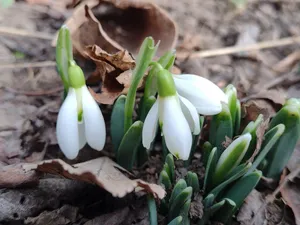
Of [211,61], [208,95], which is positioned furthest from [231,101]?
[211,61]

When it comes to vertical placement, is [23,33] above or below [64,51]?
below

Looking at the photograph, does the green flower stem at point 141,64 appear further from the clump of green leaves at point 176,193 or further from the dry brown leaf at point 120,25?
the dry brown leaf at point 120,25

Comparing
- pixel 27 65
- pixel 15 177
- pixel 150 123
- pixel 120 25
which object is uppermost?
pixel 150 123

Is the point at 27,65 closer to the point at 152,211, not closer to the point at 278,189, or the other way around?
the point at 152,211

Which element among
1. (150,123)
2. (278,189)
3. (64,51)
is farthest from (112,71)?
(278,189)

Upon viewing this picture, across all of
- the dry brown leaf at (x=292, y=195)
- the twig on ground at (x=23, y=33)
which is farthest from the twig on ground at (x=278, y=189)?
the twig on ground at (x=23, y=33)

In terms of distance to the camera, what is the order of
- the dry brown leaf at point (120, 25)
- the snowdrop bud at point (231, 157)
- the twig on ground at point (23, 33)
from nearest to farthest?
the snowdrop bud at point (231, 157), the dry brown leaf at point (120, 25), the twig on ground at point (23, 33)

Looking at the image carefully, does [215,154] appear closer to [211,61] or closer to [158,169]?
[158,169]

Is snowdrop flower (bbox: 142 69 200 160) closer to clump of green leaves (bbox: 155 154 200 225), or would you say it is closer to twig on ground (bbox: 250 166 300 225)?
clump of green leaves (bbox: 155 154 200 225)
